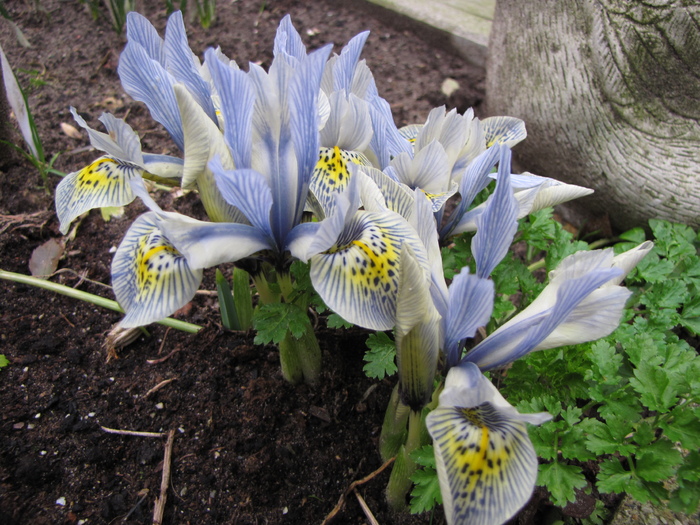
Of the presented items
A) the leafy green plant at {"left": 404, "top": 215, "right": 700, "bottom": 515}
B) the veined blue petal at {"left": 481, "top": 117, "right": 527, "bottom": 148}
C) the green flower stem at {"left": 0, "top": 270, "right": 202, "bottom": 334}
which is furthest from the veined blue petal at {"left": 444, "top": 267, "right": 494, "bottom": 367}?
the green flower stem at {"left": 0, "top": 270, "right": 202, "bottom": 334}

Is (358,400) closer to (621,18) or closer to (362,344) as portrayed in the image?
(362,344)

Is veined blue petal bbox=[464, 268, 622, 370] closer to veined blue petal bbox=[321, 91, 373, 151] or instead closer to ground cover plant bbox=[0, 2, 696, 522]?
ground cover plant bbox=[0, 2, 696, 522]

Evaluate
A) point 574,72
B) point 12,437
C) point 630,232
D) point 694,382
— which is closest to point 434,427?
point 694,382

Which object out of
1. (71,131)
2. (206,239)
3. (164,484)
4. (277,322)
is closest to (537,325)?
(277,322)

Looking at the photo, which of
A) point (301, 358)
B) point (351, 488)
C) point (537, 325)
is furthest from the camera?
point (301, 358)

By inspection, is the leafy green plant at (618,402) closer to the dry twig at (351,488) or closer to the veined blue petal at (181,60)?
the dry twig at (351,488)

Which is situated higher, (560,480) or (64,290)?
(560,480)

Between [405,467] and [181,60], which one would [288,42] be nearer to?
[181,60]
